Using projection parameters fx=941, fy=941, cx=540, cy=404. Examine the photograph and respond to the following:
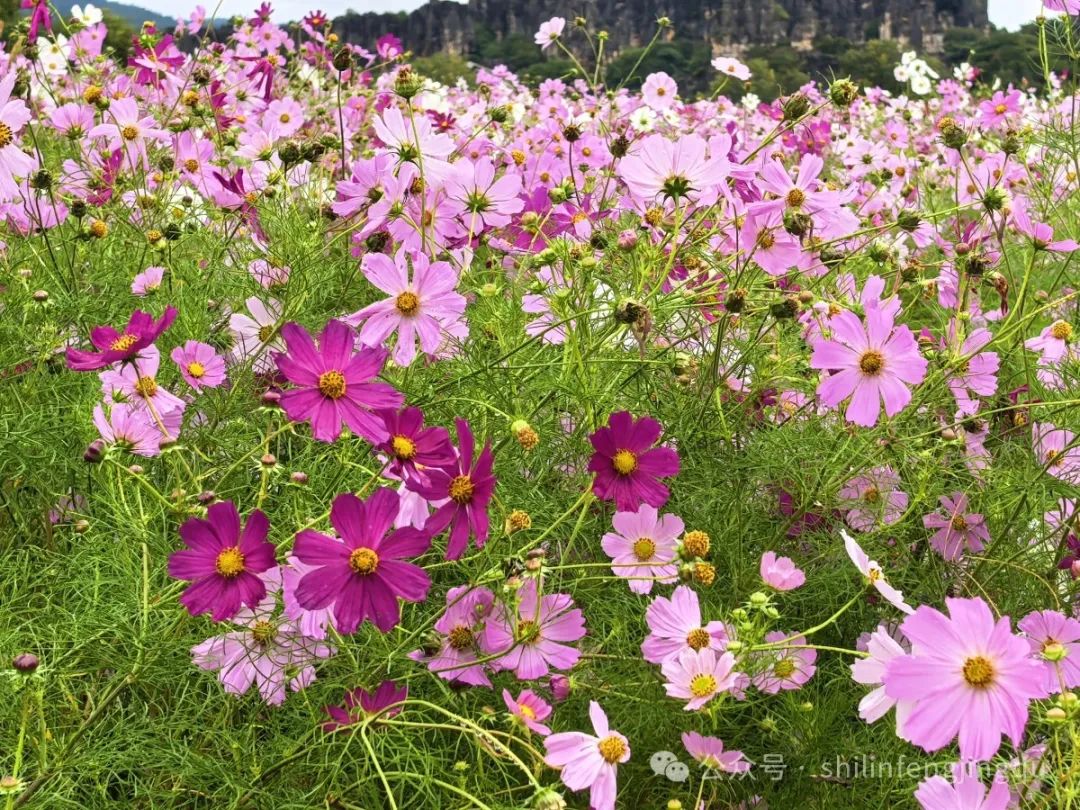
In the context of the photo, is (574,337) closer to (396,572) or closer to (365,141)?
(396,572)

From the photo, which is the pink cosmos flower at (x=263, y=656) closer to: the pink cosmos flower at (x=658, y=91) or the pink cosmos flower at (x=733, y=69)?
the pink cosmos flower at (x=733, y=69)

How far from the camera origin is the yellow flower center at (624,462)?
0.93 metres

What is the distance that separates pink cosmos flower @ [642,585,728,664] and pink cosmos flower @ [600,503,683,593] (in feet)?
0.24

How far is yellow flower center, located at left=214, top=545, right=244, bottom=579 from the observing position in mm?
799

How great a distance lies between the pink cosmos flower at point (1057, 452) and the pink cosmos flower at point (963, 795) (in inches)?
17.6

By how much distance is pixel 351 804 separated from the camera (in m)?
0.89

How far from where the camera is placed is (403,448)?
2.72ft

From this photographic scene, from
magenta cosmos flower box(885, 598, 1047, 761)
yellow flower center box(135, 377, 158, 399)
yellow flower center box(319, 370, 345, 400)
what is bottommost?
magenta cosmos flower box(885, 598, 1047, 761)

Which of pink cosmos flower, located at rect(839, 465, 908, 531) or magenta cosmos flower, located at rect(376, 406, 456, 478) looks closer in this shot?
magenta cosmos flower, located at rect(376, 406, 456, 478)

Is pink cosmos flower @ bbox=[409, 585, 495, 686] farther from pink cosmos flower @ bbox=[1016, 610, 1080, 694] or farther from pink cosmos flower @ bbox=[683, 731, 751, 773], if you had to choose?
pink cosmos flower @ bbox=[1016, 610, 1080, 694]

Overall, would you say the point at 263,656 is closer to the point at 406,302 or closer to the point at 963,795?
the point at 406,302

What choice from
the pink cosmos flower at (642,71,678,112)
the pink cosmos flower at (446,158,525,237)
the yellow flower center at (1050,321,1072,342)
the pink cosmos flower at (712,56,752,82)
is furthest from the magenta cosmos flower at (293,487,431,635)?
the pink cosmos flower at (642,71,678,112)

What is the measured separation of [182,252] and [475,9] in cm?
4082

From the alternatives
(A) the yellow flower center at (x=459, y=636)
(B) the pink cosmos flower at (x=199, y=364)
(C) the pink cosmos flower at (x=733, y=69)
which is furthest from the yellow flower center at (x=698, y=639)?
(C) the pink cosmos flower at (x=733, y=69)
